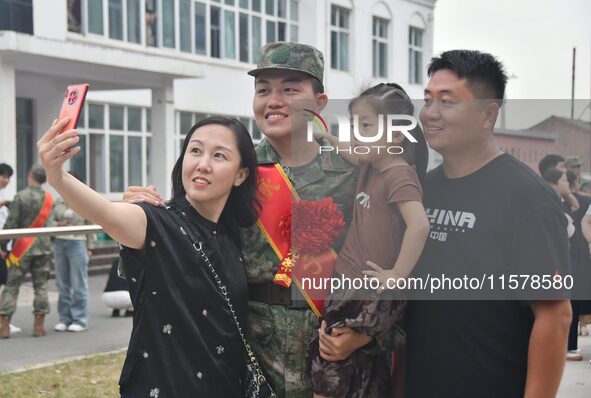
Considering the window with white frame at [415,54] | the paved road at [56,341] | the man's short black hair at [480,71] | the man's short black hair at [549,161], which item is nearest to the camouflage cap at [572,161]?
the man's short black hair at [549,161]

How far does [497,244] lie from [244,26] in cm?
2202

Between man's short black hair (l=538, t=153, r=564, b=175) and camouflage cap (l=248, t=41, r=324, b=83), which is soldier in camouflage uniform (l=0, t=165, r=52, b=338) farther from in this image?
man's short black hair (l=538, t=153, r=564, b=175)

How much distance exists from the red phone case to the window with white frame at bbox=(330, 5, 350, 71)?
23.7m

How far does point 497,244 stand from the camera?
219 centimetres

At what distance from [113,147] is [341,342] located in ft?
59.6

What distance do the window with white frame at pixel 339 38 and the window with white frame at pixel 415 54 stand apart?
3.30 meters

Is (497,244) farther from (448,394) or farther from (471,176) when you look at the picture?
(448,394)

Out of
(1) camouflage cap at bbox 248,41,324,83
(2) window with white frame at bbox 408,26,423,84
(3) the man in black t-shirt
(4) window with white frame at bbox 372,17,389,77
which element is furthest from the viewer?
(2) window with white frame at bbox 408,26,423,84

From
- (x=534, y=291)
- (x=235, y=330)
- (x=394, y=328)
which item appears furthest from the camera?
(x=235, y=330)

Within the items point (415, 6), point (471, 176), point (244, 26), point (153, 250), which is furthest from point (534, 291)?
point (415, 6)

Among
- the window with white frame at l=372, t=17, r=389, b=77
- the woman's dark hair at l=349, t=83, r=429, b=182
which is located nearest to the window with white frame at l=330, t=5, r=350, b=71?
the window with white frame at l=372, t=17, r=389, b=77

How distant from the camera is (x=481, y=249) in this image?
7.23 ft

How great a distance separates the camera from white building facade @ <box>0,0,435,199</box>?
16328 millimetres

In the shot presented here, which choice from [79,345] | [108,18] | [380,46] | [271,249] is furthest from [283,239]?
[380,46]
